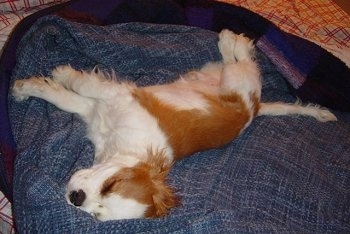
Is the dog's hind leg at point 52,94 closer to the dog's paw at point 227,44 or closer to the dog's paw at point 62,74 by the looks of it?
the dog's paw at point 62,74

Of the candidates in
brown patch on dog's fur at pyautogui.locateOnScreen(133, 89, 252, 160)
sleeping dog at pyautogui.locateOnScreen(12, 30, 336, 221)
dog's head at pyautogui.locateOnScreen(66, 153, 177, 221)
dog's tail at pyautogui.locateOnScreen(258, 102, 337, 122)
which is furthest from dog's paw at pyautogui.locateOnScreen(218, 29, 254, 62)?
dog's head at pyautogui.locateOnScreen(66, 153, 177, 221)

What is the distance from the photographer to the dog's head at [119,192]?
6.32ft

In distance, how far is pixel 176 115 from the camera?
2.33 meters

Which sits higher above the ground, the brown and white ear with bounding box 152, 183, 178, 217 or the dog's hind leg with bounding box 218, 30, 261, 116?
the dog's hind leg with bounding box 218, 30, 261, 116

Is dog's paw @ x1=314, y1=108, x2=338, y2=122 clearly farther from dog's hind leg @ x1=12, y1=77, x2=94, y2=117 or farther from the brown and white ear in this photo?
dog's hind leg @ x1=12, y1=77, x2=94, y2=117

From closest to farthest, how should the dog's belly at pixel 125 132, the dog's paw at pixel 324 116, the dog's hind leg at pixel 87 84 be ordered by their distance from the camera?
the dog's belly at pixel 125 132, the dog's hind leg at pixel 87 84, the dog's paw at pixel 324 116

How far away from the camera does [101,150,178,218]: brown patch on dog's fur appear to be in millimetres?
1966

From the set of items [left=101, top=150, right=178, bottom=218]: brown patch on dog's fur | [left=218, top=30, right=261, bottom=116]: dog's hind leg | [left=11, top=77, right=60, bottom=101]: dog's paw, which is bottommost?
[left=101, top=150, right=178, bottom=218]: brown patch on dog's fur

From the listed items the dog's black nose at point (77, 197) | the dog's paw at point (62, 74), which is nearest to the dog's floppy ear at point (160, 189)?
the dog's black nose at point (77, 197)

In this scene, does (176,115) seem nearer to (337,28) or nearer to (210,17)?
(210,17)

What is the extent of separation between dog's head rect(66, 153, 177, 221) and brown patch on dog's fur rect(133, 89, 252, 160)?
0.27 metres

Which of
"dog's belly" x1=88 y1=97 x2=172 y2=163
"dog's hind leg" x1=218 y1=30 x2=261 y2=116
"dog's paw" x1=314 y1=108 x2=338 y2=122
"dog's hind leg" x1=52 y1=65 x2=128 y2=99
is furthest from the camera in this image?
"dog's paw" x1=314 y1=108 x2=338 y2=122

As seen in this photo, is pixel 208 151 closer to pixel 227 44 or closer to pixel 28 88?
pixel 227 44

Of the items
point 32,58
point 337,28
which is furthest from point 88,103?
point 337,28
